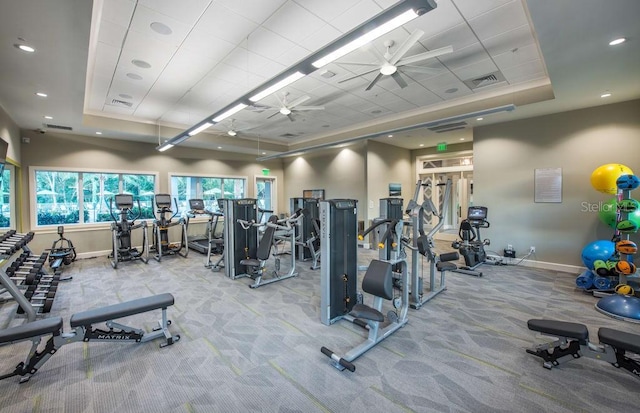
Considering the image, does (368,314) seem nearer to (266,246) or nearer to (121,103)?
(266,246)

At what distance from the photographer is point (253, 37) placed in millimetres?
3518

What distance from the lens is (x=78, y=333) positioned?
2.52 meters

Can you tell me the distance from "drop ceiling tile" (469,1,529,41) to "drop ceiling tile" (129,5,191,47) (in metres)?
3.53

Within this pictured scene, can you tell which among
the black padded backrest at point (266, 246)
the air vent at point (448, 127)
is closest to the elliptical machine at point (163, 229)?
the black padded backrest at point (266, 246)

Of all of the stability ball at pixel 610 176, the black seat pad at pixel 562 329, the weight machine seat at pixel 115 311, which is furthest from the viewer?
the stability ball at pixel 610 176

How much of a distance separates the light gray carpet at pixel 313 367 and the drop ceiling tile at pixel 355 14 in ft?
11.6

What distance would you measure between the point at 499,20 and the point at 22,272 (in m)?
7.40

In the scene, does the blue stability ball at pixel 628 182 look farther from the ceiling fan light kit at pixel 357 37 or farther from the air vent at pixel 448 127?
the ceiling fan light kit at pixel 357 37

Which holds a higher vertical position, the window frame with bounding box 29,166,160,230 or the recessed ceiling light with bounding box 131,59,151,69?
the recessed ceiling light with bounding box 131,59,151,69

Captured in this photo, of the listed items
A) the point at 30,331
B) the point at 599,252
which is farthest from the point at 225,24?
the point at 599,252

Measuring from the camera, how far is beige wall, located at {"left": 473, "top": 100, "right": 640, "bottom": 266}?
4.95 m

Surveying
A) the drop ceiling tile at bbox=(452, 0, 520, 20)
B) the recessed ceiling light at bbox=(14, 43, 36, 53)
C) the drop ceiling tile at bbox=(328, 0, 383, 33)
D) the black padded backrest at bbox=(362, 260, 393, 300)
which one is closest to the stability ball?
the drop ceiling tile at bbox=(452, 0, 520, 20)

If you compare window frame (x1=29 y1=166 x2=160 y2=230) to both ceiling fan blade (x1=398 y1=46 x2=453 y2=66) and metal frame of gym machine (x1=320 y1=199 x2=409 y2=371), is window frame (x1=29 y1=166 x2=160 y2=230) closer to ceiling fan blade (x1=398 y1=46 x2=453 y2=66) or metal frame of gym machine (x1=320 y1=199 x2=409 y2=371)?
A: metal frame of gym machine (x1=320 y1=199 x2=409 y2=371)

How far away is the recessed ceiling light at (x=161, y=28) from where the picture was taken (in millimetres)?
3219
